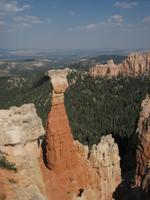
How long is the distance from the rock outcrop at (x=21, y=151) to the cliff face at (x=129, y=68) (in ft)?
464

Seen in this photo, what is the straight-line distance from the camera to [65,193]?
47.3m

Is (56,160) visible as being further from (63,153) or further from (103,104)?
(103,104)

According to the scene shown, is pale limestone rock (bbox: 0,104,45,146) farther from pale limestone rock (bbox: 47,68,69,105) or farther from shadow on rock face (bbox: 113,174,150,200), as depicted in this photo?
shadow on rock face (bbox: 113,174,150,200)

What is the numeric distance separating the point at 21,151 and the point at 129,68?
6137 inches

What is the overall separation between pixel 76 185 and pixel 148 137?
13.3 metres

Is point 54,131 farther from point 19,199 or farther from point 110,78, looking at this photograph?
point 110,78

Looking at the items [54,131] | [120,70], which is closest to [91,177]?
[54,131]

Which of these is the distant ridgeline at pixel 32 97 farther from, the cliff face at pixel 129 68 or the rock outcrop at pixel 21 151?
the rock outcrop at pixel 21 151

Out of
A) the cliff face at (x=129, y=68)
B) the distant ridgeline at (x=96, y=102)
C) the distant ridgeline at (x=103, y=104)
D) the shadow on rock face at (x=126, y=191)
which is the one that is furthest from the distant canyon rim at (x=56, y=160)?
the cliff face at (x=129, y=68)

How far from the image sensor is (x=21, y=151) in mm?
38562

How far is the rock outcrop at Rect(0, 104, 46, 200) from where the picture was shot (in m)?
35.8

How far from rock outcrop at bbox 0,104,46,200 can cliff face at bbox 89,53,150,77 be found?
141514mm

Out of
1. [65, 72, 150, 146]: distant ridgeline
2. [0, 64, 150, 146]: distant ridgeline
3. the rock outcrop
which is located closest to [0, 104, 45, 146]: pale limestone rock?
the rock outcrop

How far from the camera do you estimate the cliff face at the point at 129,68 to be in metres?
183
